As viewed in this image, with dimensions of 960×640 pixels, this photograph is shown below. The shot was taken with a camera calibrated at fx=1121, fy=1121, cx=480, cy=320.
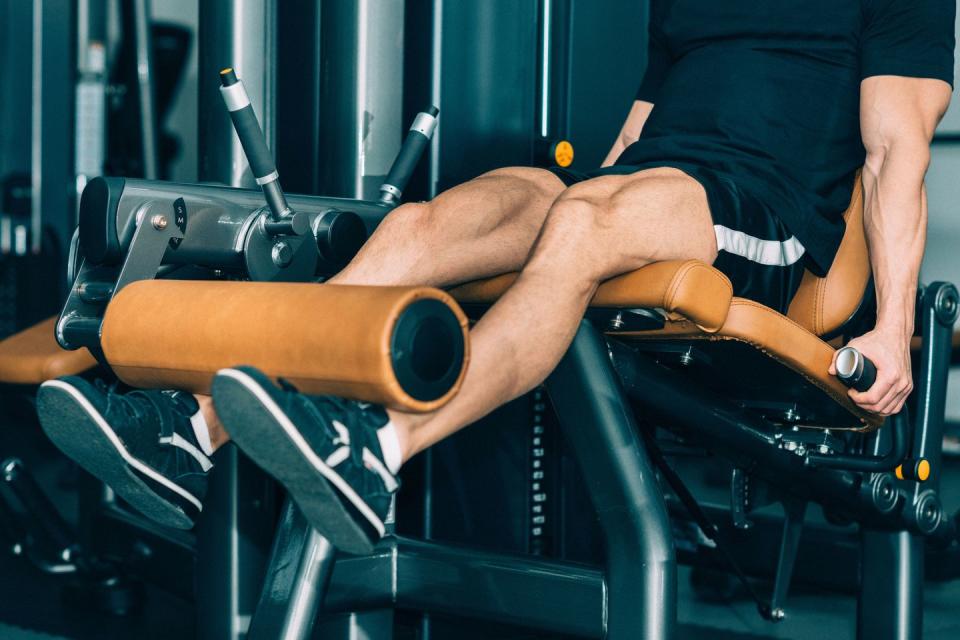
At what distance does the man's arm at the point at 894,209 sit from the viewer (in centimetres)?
160

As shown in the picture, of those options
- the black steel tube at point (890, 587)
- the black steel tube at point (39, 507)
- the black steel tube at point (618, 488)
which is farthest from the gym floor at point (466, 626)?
the black steel tube at point (618, 488)

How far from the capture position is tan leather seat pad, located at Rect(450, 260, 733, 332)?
1336 millimetres

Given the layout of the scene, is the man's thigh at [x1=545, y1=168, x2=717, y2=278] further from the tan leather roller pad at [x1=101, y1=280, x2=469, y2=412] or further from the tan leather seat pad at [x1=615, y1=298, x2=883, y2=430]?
the tan leather roller pad at [x1=101, y1=280, x2=469, y2=412]

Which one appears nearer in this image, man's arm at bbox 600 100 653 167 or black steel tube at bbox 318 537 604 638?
black steel tube at bbox 318 537 604 638

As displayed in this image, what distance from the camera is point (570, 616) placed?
1.51m

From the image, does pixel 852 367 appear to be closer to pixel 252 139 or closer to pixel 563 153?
pixel 563 153

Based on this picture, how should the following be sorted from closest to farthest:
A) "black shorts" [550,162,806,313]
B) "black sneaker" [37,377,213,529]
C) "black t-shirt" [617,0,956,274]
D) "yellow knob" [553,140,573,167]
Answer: "black sneaker" [37,377,213,529]
"black shorts" [550,162,806,313]
"black t-shirt" [617,0,956,274]
"yellow knob" [553,140,573,167]

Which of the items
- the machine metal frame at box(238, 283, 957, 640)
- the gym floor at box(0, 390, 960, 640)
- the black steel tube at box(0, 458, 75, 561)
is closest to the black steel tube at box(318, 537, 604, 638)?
the machine metal frame at box(238, 283, 957, 640)

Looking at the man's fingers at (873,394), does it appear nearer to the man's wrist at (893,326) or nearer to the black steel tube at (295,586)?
the man's wrist at (893,326)

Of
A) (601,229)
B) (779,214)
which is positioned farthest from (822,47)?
(601,229)

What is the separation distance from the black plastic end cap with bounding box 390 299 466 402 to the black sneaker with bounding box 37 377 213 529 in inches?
12.8

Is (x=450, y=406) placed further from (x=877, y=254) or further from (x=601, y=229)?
(x=877, y=254)

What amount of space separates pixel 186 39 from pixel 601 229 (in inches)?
146

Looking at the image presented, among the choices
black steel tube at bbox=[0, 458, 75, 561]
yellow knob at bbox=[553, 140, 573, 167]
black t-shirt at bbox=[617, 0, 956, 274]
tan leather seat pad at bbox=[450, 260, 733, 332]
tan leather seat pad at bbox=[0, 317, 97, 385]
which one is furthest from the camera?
black steel tube at bbox=[0, 458, 75, 561]
